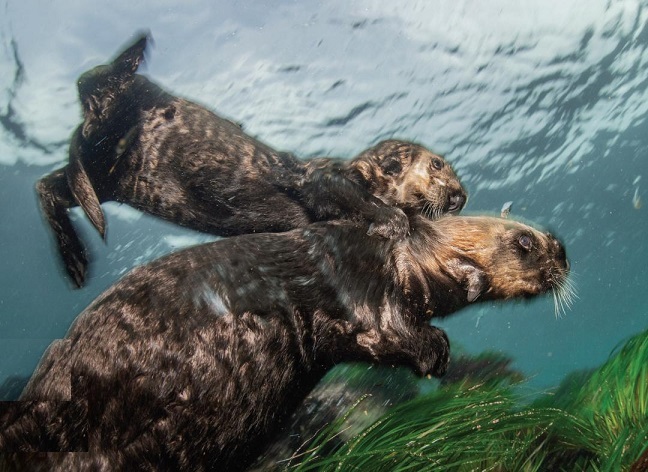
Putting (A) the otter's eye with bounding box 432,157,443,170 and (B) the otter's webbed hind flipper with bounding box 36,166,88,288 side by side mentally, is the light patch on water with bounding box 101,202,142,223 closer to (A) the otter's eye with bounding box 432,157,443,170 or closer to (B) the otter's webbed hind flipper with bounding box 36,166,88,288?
(B) the otter's webbed hind flipper with bounding box 36,166,88,288

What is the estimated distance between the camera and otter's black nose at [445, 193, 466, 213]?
509 cm

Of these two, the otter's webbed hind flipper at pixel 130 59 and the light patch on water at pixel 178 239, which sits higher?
the otter's webbed hind flipper at pixel 130 59

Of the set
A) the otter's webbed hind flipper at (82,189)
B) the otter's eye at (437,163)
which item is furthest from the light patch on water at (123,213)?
the otter's eye at (437,163)

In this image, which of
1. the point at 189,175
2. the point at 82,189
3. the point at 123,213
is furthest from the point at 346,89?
the point at 82,189

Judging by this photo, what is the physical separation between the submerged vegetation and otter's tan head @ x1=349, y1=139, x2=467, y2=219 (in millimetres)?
1931

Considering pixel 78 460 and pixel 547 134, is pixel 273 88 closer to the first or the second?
pixel 78 460

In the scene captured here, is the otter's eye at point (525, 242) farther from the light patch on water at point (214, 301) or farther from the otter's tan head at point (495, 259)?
the light patch on water at point (214, 301)

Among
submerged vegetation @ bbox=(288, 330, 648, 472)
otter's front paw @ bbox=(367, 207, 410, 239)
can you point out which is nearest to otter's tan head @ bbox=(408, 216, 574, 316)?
otter's front paw @ bbox=(367, 207, 410, 239)

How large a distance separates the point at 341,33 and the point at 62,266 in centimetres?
782

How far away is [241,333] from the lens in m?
2.71

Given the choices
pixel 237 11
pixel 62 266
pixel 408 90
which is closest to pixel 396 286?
pixel 62 266

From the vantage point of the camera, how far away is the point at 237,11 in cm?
861

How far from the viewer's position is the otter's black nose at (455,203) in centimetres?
509

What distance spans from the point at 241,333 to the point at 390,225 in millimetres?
1527
